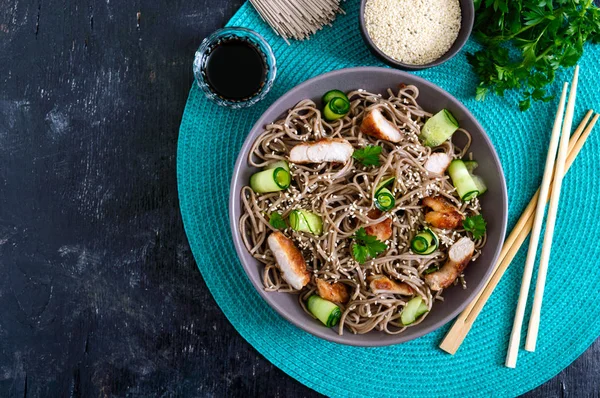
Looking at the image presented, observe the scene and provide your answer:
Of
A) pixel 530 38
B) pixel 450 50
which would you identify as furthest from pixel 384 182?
pixel 530 38

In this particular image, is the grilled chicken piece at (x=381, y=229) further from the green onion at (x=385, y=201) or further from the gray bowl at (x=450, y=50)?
the gray bowl at (x=450, y=50)

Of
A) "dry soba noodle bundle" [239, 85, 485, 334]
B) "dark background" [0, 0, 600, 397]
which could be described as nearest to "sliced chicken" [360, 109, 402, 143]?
"dry soba noodle bundle" [239, 85, 485, 334]

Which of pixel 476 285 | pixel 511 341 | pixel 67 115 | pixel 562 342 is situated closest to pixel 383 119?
pixel 476 285

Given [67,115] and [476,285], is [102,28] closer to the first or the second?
[67,115]

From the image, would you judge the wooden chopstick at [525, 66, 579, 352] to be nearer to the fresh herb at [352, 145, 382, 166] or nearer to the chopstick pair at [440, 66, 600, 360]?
the chopstick pair at [440, 66, 600, 360]

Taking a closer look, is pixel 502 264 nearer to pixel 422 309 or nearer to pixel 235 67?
pixel 422 309

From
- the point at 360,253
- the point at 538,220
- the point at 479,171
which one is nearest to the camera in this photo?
the point at 360,253
